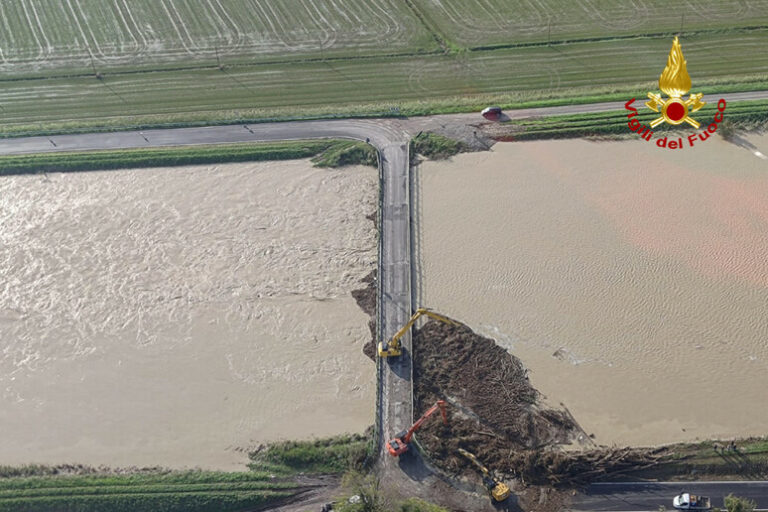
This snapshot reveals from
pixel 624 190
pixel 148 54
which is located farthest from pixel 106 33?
pixel 624 190

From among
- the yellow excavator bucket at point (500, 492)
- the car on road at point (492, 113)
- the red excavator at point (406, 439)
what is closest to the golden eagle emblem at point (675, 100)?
the car on road at point (492, 113)

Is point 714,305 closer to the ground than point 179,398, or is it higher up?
higher up

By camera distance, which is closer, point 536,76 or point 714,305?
point 714,305

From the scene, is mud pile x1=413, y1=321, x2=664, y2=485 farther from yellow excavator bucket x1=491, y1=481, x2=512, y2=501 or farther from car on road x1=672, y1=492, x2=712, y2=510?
car on road x1=672, y1=492, x2=712, y2=510

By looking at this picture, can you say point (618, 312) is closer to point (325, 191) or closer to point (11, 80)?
point (325, 191)

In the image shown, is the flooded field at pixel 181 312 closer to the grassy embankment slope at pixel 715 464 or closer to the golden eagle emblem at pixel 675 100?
the grassy embankment slope at pixel 715 464

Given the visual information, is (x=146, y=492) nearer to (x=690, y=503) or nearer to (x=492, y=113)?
(x=690, y=503)

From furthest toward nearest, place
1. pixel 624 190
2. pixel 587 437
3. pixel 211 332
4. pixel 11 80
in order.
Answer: pixel 11 80 → pixel 624 190 → pixel 211 332 → pixel 587 437

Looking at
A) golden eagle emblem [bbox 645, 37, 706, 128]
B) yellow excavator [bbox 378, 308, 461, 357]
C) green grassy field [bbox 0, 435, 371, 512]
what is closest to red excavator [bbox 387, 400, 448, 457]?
green grassy field [bbox 0, 435, 371, 512]
